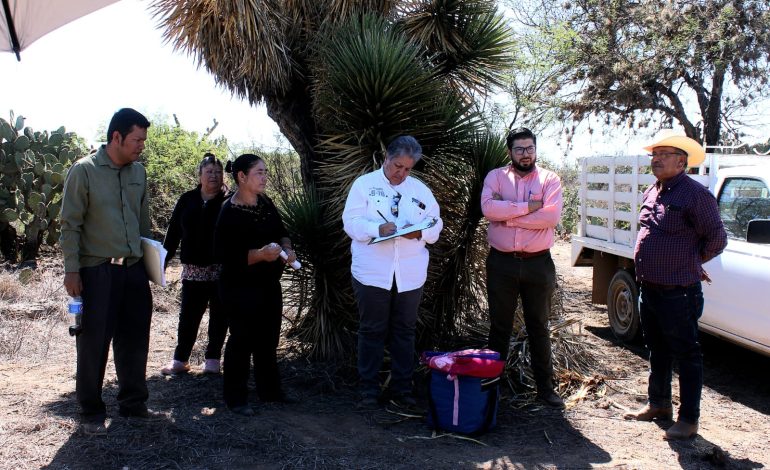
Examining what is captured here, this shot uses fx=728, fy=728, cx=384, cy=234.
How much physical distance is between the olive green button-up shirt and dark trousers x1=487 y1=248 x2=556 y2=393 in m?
2.48

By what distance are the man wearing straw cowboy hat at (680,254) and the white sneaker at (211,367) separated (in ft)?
11.0

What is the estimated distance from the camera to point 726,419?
5297mm

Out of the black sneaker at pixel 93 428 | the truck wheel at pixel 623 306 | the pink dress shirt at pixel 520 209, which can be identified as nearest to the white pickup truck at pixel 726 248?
the truck wheel at pixel 623 306

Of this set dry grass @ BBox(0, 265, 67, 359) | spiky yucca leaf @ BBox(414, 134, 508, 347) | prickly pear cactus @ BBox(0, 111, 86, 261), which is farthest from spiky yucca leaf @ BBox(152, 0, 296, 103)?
prickly pear cactus @ BBox(0, 111, 86, 261)

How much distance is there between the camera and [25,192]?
34.5ft

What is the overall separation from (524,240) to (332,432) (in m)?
1.86

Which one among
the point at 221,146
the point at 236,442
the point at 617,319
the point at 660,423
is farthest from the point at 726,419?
the point at 221,146

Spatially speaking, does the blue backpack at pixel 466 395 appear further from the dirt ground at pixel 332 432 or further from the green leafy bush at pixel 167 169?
the green leafy bush at pixel 167 169

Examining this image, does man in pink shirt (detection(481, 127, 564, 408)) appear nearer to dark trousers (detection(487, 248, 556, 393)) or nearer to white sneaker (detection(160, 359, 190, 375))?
dark trousers (detection(487, 248, 556, 393))

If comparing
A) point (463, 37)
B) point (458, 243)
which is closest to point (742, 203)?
point (458, 243)

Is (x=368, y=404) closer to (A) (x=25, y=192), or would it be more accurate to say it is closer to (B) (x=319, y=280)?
(B) (x=319, y=280)

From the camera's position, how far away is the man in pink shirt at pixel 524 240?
5082 millimetres

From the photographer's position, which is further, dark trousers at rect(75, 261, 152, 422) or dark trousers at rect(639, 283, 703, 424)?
dark trousers at rect(639, 283, 703, 424)

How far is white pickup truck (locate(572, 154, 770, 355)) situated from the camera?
5.54m
